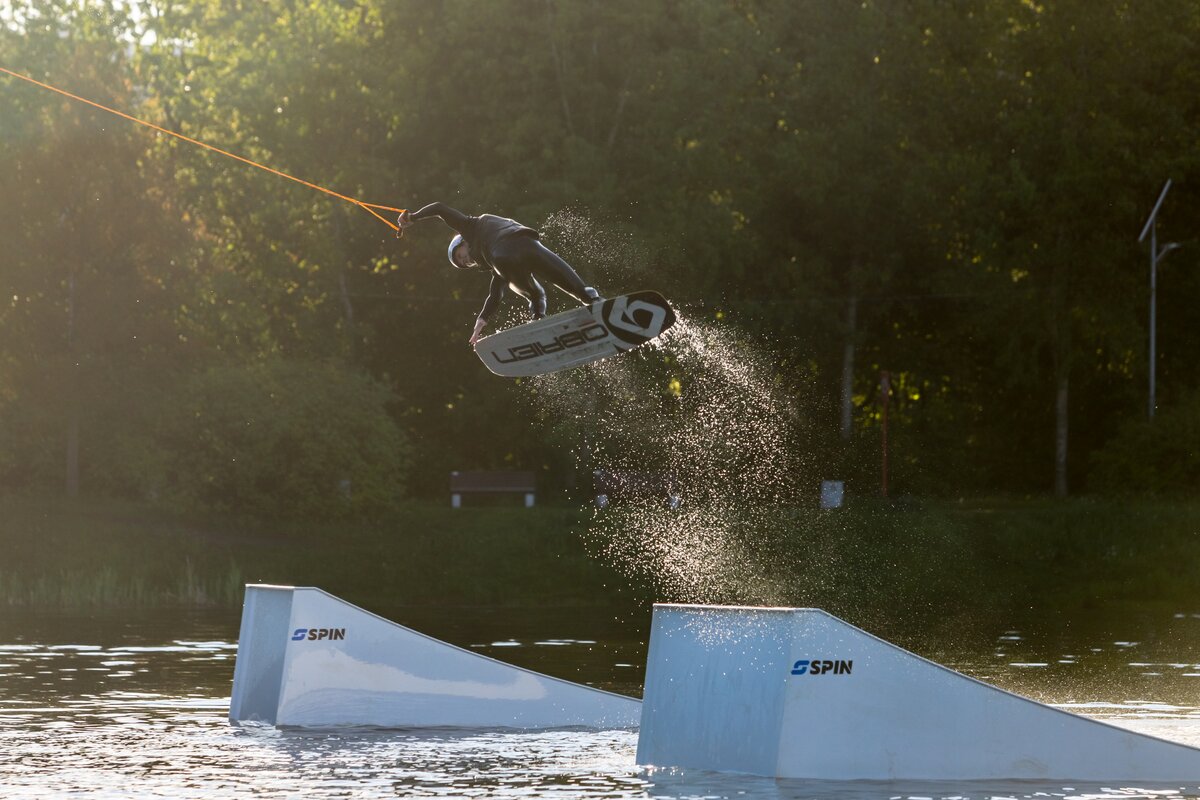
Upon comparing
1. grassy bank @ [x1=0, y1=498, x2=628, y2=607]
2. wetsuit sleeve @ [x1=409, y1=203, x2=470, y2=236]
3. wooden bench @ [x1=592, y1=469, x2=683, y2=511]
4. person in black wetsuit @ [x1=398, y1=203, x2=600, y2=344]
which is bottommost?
grassy bank @ [x1=0, y1=498, x2=628, y2=607]

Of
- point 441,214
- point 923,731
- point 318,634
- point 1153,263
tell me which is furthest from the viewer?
point 1153,263

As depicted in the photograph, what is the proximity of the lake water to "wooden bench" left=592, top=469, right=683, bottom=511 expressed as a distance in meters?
8.19

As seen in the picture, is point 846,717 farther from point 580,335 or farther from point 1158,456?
point 1158,456

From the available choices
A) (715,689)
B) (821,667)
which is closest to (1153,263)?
(715,689)

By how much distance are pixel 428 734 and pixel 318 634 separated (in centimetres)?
148

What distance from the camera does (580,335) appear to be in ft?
65.2

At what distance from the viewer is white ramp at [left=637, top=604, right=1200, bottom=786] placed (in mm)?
14367

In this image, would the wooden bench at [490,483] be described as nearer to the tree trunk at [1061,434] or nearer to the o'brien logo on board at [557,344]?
the tree trunk at [1061,434]

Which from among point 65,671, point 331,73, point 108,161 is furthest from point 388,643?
point 331,73

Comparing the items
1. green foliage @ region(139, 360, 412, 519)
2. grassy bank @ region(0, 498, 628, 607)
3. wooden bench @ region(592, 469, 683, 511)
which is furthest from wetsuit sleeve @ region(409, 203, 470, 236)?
wooden bench @ region(592, 469, 683, 511)

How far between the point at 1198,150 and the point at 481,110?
18367 mm

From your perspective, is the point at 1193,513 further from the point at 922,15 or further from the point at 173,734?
the point at 173,734

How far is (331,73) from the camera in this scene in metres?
52.4

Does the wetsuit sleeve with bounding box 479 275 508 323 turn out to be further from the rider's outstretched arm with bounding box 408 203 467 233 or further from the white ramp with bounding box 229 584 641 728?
the white ramp with bounding box 229 584 641 728
